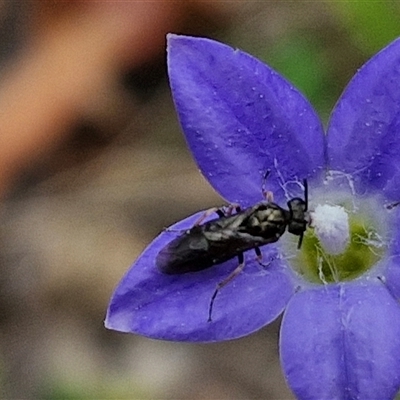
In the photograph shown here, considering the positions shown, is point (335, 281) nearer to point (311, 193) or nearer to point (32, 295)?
point (311, 193)

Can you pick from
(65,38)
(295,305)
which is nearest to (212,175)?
(295,305)

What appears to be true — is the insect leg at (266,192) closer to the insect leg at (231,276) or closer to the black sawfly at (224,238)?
the black sawfly at (224,238)

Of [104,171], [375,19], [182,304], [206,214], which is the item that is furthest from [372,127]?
[104,171]

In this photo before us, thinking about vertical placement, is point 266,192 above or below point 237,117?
below

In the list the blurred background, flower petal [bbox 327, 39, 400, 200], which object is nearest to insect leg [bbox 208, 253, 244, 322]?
flower petal [bbox 327, 39, 400, 200]

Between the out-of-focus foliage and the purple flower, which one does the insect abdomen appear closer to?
the purple flower

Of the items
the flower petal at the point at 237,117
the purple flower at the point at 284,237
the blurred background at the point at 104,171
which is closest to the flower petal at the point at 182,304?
the purple flower at the point at 284,237

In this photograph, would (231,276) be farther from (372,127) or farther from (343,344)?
(372,127)
